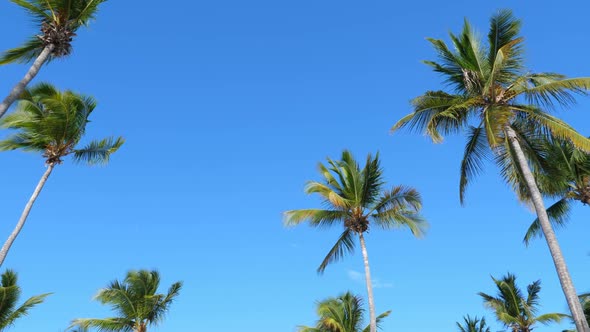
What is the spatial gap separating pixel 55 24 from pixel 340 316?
19.9m

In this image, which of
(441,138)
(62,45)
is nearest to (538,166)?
(441,138)

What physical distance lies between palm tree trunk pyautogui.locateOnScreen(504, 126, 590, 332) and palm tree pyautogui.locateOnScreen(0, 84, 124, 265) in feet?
54.2

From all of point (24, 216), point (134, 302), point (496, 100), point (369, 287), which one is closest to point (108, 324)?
point (134, 302)

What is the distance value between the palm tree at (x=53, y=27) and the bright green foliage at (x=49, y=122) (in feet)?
7.47

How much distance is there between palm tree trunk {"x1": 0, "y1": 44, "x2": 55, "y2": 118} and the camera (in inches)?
553

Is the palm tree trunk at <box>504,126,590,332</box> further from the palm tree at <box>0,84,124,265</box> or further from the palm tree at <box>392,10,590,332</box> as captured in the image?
the palm tree at <box>0,84,124,265</box>

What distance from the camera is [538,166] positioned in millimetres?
17016

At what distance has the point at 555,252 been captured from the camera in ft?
43.6

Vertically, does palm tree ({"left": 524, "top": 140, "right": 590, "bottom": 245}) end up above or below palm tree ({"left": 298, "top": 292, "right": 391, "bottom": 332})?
above

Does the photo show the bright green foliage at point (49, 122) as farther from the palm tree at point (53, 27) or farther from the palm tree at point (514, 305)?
the palm tree at point (514, 305)

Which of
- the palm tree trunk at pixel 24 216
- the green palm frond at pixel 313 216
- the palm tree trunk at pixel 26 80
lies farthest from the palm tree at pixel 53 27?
the green palm frond at pixel 313 216

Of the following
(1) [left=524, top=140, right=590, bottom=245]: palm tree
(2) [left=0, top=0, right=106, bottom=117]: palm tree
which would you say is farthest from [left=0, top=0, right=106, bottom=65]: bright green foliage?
(1) [left=524, top=140, right=590, bottom=245]: palm tree

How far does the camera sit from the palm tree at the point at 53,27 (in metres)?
16.2

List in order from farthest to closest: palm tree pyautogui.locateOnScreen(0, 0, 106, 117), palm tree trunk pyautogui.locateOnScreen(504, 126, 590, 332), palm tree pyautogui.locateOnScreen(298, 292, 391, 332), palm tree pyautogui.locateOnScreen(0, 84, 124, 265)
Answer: palm tree pyautogui.locateOnScreen(298, 292, 391, 332), palm tree pyautogui.locateOnScreen(0, 84, 124, 265), palm tree pyautogui.locateOnScreen(0, 0, 106, 117), palm tree trunk pyautogui.locateOnScreen(504, 126, 590, 332)
